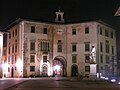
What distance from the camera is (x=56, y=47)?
2785 inches

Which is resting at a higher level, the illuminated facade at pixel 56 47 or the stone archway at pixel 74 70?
the illuminated facade at pixel 56 47

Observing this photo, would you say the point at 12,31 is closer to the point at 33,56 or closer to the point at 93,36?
the point at 33,56

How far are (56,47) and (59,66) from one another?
578cm

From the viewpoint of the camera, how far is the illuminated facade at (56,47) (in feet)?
218

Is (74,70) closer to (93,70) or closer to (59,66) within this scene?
(59,66)

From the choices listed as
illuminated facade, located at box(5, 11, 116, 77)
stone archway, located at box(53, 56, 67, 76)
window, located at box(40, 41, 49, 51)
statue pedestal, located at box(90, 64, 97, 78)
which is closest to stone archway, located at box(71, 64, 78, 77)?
illuminated facade, located at box(5, 11, 116, 77)

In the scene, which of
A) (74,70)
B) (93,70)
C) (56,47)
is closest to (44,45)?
(56,47)

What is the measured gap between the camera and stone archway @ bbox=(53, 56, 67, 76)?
71.3 meters

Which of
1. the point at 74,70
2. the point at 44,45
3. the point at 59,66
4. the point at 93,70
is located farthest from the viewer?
the point at 59,66

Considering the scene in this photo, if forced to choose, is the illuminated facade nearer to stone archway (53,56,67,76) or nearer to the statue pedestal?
stone archway (53,56,67,76)

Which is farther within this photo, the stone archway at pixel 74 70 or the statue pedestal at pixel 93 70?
the stone archway at pixel 74 70

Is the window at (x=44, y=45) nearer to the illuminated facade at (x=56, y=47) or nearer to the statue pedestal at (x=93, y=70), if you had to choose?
the illuminated facade at (x=56, y=47)

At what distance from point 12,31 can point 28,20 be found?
9.48m

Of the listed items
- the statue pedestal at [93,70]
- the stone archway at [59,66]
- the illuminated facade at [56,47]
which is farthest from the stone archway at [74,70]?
the statue pedestal at [93,70]
